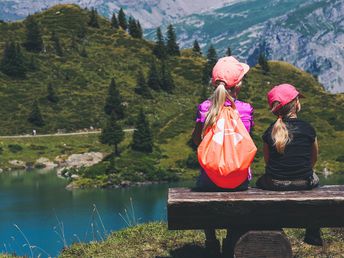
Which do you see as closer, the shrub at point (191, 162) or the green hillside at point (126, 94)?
the shrub at point (191, 162)

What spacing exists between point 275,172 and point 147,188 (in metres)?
84.0

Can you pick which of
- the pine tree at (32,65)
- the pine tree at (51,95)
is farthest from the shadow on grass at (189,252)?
the pine tree at (32,65)

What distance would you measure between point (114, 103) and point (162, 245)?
116099 millimetres

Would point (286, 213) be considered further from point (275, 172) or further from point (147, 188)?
point (147, 188)

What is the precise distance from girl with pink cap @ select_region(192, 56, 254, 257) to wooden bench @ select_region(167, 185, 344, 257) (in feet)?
1.77

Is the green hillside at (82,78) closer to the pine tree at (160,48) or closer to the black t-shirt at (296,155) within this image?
the pine tree at (160,48)

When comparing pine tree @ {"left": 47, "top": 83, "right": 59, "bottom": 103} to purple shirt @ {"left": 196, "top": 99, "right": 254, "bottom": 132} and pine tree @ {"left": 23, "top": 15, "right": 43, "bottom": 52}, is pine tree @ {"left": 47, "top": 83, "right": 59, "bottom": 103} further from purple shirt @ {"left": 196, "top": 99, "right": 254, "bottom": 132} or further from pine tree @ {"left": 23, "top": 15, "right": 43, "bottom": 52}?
purple shirt @ {"left": 196, "top": 99, "right": 254, "bottom": 132}

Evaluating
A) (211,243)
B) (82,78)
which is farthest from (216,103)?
(82,78)

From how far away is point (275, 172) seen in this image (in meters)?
10.4

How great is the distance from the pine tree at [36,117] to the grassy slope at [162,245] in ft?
367

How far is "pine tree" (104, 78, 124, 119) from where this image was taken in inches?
5039

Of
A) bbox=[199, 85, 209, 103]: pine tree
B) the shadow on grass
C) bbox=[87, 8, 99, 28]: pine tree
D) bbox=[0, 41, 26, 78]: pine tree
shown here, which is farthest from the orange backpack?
bbox=[87, 8, 99, 28]: pine tree

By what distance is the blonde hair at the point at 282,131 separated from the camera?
1023 centimetres

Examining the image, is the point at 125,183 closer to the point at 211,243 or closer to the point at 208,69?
the point at 208,69
